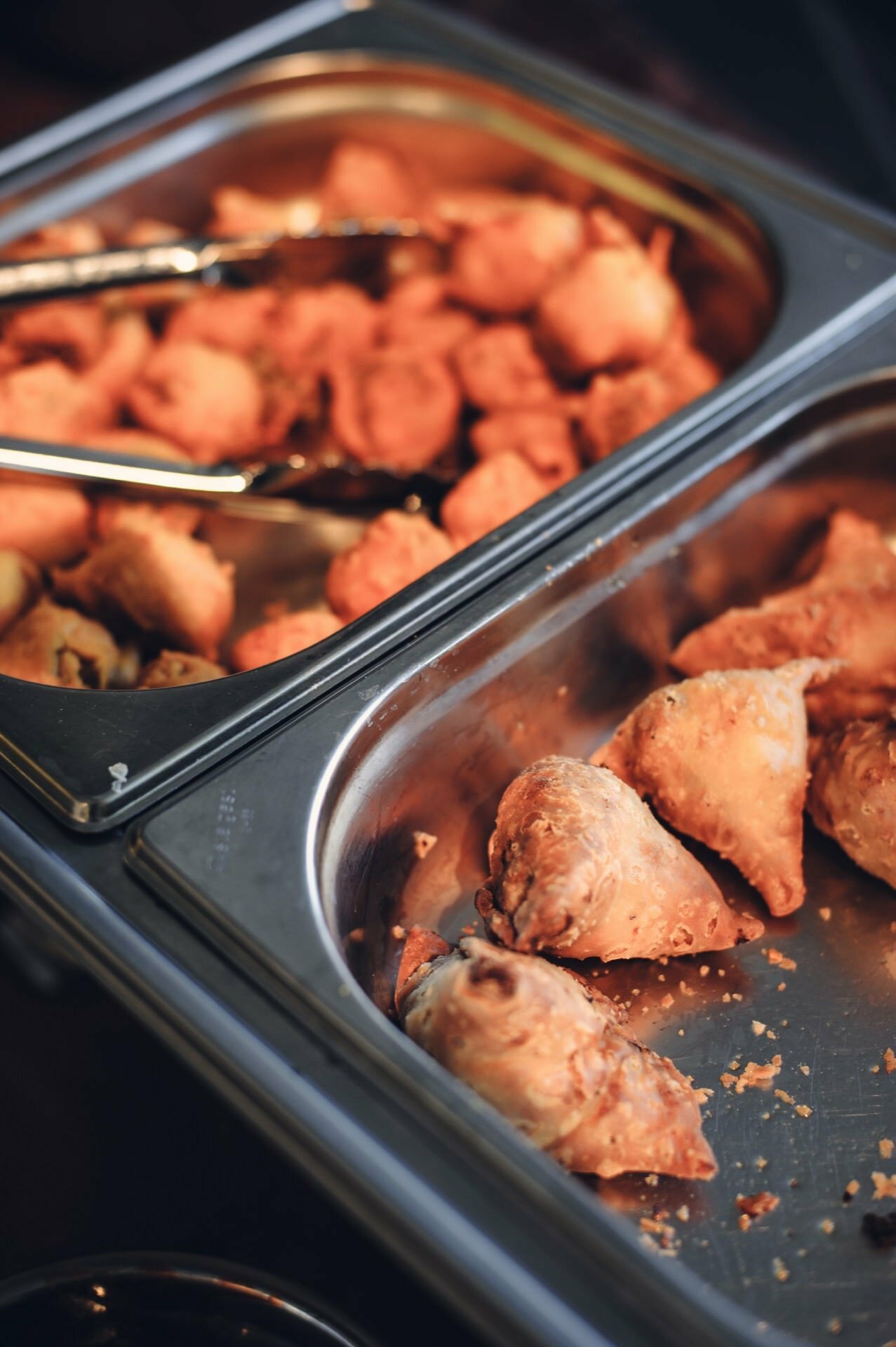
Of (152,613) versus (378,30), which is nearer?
(152,613)

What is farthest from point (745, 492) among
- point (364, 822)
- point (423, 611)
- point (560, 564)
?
point (364, 822)

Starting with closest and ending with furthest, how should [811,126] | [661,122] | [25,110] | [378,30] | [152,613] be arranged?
[152,613] < [661,122] < [378,30] < [25,110] < [811,126]

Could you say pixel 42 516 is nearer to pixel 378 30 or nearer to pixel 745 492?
pixel 745 492

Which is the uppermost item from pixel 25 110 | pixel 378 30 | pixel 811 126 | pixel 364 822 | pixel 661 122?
pixel 25 110

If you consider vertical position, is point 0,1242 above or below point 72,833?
below

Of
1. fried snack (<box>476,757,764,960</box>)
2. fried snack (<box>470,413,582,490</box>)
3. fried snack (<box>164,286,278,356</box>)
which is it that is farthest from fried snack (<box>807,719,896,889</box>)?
fried snack (<box>164,286,278,356</box>)

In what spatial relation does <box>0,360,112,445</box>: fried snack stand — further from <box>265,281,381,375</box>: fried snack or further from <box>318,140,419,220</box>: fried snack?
<box>318,140,419,220</box>: fried snack

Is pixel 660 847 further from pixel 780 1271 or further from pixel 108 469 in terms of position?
pixel 108 469
